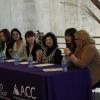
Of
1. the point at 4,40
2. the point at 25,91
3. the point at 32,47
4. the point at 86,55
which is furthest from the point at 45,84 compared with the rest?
the point at 4,40

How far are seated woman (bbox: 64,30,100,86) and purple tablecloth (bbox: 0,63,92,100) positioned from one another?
0.74 feet

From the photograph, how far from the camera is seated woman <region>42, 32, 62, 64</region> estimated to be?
5.07m

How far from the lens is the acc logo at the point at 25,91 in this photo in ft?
13.5

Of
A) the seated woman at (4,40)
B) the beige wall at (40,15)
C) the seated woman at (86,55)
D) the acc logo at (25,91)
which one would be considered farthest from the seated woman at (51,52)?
the beige wall at (40,15)

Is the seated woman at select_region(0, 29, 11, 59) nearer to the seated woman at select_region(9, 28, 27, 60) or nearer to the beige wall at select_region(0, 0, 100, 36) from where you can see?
the seated woman at select_region(9, 28, 27, 60)

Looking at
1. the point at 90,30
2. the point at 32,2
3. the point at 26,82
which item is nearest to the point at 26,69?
the point at 26,82

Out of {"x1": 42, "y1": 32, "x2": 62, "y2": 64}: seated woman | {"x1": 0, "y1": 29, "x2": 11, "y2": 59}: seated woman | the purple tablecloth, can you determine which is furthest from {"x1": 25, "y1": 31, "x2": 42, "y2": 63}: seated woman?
the purple tablecloth

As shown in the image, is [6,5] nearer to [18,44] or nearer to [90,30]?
[90,30]

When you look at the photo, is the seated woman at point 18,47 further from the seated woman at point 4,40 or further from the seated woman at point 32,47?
the seated woman at point 4,40

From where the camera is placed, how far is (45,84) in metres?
3.91

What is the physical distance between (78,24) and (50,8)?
924mm

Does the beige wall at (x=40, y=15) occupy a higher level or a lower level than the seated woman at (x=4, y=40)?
higher

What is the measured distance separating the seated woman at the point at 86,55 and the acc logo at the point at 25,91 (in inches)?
23.2

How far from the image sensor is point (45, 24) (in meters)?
10.3
